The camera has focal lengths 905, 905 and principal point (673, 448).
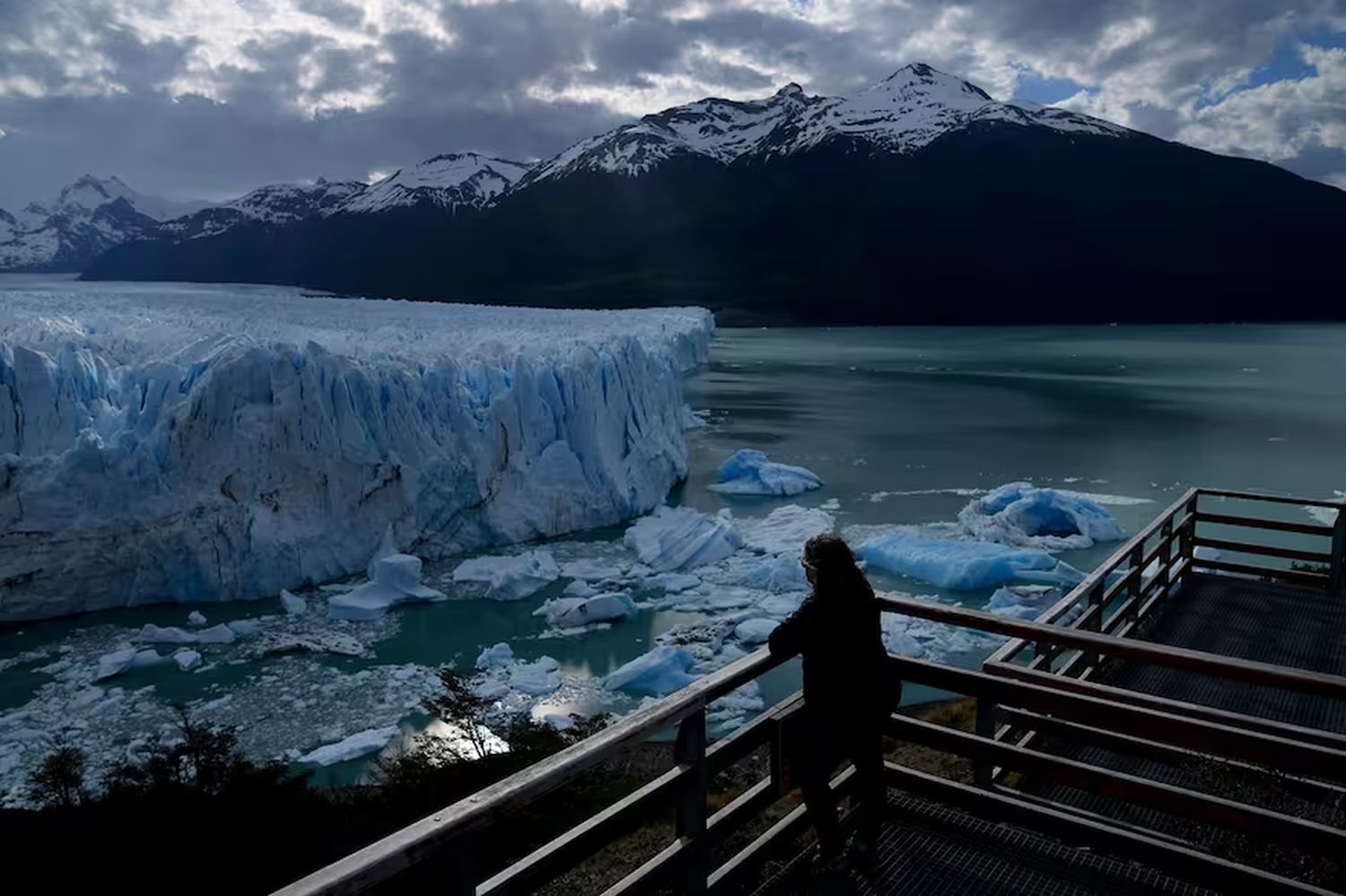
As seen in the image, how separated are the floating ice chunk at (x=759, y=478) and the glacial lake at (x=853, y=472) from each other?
1.07 feet

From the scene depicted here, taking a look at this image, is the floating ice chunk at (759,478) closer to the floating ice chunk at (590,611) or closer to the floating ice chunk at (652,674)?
the floating ice chunk at (590,611)

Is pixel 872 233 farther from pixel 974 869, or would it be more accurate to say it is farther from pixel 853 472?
pixel 974 869

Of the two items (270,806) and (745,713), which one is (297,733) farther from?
(745,713)

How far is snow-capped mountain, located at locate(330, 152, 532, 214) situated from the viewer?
488 feet

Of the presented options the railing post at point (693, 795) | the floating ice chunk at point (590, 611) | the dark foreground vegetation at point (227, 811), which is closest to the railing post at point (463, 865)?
the railing post at point (693, 795)

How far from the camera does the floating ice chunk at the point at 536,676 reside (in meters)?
7.57

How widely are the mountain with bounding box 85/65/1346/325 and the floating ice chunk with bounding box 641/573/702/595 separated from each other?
73.8m

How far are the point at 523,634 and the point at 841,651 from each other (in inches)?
286

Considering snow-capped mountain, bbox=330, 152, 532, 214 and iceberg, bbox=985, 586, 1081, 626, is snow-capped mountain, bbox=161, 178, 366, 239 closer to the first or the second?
snow-capped mountain, bbox=330, 152, 532, 214

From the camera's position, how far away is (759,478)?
50.0 ft

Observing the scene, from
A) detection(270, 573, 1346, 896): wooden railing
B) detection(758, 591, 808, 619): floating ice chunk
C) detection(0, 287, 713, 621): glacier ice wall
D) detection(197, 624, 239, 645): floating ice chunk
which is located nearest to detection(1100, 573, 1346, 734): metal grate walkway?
detection(270, 573, 1346, 896): wooden railing

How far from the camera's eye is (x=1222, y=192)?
10325 centimetres

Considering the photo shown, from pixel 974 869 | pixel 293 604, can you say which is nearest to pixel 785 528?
pixel 293 604

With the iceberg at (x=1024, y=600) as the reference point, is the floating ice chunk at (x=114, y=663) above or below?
below
